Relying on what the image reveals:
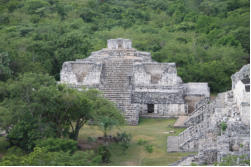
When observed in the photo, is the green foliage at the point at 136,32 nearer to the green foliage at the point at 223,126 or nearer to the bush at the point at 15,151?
the bush at the point at 15,151

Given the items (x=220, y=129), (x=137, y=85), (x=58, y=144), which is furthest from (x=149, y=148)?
(x=137, y=85)

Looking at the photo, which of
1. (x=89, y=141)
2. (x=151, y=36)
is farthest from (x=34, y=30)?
(x=89, y=141)

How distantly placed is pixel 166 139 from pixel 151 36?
2059 cm

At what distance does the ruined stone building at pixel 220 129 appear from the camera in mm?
18828

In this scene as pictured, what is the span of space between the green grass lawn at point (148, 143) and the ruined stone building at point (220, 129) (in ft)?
1.92

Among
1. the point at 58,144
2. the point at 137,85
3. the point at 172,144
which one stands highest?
the point at 137,85

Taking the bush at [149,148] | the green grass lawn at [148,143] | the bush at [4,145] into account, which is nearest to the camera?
the green grass lawn at [148,143]

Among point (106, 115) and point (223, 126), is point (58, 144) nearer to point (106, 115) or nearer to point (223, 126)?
point (106, 115)

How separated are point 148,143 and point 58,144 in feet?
16.4

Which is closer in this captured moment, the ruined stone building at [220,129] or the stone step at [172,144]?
the ruined stone building at [220,129]

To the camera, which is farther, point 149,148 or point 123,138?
point 123,138

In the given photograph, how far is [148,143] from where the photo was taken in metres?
23.2

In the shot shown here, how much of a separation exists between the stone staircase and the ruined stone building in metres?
3.18

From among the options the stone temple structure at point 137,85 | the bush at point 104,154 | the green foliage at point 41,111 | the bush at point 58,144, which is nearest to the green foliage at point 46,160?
the bush at point 58,144
